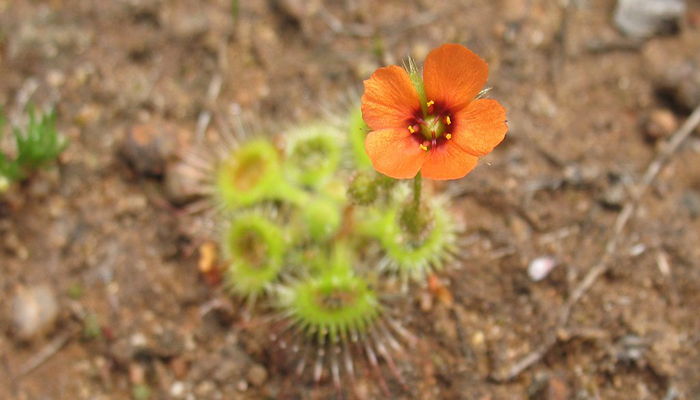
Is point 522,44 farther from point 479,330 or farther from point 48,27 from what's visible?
point 48,27

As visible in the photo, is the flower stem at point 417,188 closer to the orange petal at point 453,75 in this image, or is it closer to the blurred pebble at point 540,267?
the orange petal at point 453,75

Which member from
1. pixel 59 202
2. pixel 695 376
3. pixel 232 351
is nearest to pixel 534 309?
pixel 695 376

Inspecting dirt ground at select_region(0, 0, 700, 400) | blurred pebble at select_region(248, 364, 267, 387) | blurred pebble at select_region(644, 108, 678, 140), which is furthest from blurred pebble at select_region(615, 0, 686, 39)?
blurred pebble at select_region(248, 364, 267, 387)

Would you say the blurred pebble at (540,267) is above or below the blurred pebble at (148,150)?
below

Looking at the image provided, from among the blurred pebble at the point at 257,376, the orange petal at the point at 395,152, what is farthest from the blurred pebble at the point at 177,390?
the orange petal at the point at 395,152

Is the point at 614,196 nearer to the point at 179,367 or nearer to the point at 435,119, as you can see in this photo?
the point at 435,119

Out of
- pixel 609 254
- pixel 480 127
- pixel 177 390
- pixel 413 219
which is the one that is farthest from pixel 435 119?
Answer: pixel 177 390
